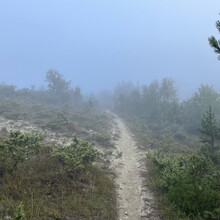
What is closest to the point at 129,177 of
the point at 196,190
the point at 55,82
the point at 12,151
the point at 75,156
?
the point at 75,156

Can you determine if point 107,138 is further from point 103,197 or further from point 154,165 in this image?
point 103,197

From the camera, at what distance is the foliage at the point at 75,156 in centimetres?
1645

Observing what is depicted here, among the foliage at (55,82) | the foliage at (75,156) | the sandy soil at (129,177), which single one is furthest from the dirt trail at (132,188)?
the foliage at (55,82)

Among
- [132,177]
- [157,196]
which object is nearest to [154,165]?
[132,177]

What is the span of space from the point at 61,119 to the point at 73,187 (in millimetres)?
22336

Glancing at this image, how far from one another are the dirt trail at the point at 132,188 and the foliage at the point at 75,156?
2421 millimetres

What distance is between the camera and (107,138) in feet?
105

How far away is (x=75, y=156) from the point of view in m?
17.5

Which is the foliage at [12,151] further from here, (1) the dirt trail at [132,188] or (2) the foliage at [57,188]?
(1) the dirt trail at [132,188]

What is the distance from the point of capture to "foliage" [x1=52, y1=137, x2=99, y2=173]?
16453 millimetres

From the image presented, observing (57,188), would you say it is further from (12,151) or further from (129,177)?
(129,177)

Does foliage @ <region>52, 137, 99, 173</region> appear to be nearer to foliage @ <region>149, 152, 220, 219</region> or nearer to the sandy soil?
the sandy soil

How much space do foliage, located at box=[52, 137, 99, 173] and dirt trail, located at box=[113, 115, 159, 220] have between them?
2.42 m

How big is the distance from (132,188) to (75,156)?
3953mm
